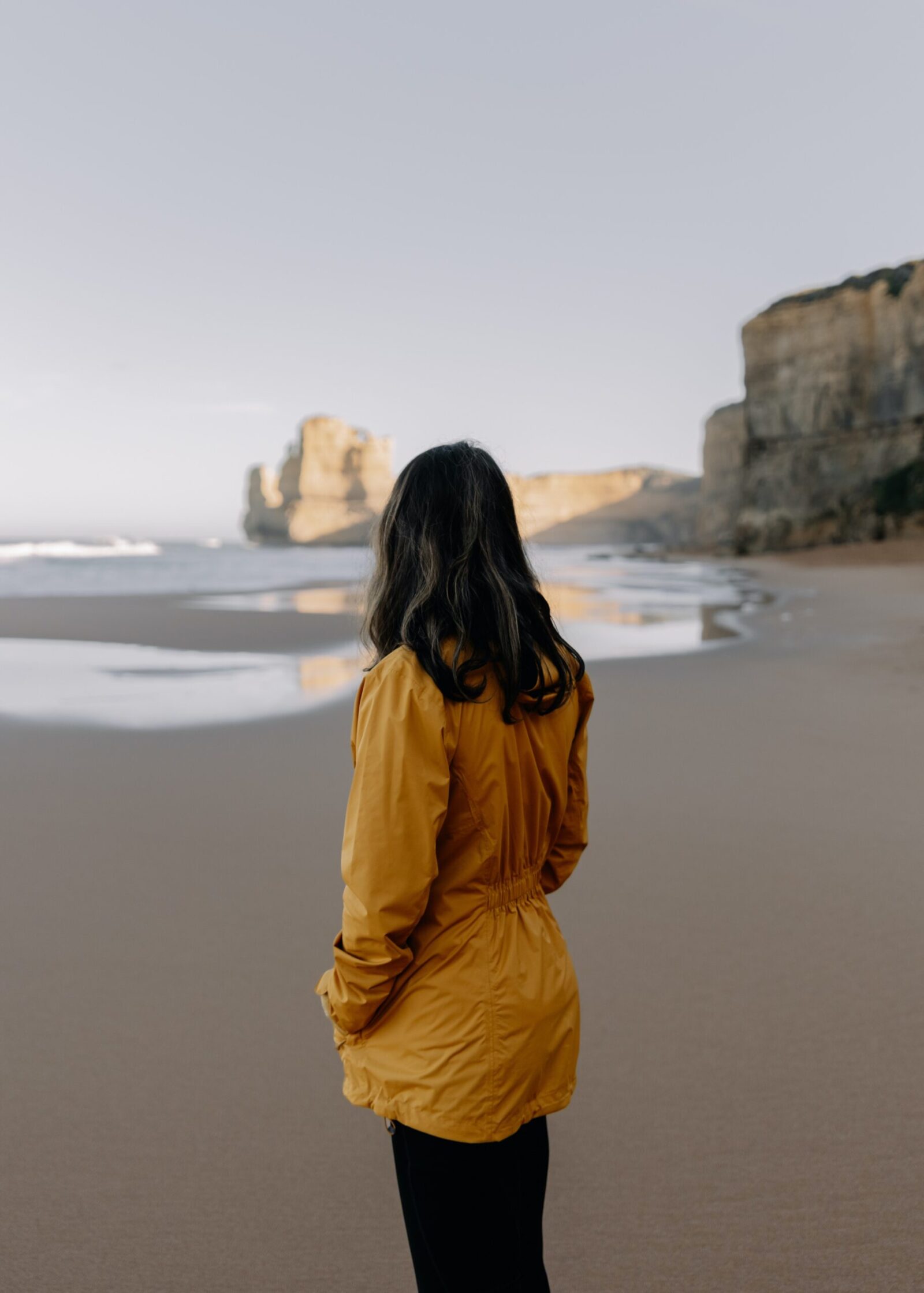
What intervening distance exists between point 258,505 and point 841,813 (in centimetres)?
12845

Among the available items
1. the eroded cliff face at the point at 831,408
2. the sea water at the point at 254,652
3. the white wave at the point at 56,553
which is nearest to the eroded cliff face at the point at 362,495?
the white wave at the point at 56,553

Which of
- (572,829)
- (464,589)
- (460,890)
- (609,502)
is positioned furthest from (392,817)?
(609,502)

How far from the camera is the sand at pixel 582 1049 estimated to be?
187 centimetres

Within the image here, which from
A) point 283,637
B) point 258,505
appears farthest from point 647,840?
point 258,505

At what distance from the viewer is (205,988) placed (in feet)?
9.30

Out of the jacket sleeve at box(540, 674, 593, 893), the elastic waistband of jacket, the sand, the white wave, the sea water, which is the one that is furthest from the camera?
the white wave

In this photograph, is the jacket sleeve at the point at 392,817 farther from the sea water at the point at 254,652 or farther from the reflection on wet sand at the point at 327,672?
the reflection on wet sand at the point at 327,672

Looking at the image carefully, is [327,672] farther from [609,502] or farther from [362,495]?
[362,495]

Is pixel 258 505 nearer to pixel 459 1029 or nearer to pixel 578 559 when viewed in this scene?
pixel 578 559

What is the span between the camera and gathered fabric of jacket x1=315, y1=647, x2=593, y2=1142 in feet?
4.07

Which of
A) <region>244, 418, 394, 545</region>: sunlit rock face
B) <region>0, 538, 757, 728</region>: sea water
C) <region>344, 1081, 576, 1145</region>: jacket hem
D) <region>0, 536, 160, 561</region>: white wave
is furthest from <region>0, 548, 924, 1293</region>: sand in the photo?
<region>244, 418, 394, 545</region>: sunlit rock face

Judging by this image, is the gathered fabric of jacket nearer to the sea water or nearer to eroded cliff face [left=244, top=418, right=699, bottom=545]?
the sea water

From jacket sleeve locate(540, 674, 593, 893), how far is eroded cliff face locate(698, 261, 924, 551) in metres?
36.2

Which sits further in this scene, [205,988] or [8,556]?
[8,556]
